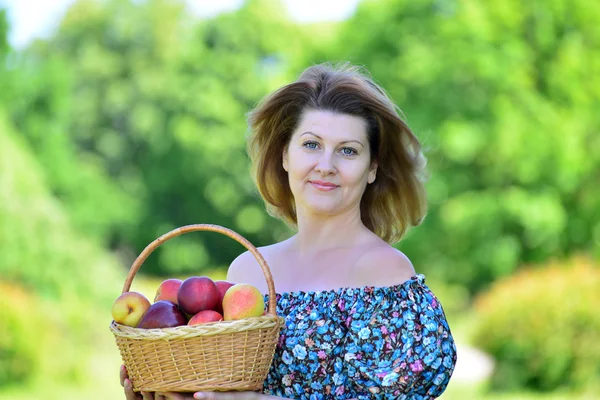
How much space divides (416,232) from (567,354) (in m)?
9.19

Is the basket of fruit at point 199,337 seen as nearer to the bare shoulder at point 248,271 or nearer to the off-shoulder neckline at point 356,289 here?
Result: the off-shoulder neckline at point 356,289

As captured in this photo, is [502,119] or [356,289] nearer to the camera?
[356,289]

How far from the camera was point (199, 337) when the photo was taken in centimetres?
→ 252

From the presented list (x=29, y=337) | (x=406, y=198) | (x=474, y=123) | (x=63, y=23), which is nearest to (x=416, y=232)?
(x=474, y=123)

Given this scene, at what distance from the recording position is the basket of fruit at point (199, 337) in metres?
2.53

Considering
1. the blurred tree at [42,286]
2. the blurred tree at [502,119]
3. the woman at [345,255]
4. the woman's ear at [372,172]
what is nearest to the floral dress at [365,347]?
the woman at [345,255]

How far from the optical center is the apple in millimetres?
2605

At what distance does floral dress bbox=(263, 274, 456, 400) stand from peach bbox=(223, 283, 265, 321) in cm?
29

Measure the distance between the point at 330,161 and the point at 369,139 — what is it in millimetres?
196

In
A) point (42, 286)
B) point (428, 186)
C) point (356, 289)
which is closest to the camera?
point (356, 289)

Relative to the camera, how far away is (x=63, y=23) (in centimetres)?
3750

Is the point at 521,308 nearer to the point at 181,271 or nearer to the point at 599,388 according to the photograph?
the point at 599,388

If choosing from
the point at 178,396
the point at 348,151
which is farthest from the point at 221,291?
the point at 348,151

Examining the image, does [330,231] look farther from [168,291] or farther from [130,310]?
[130,310]
